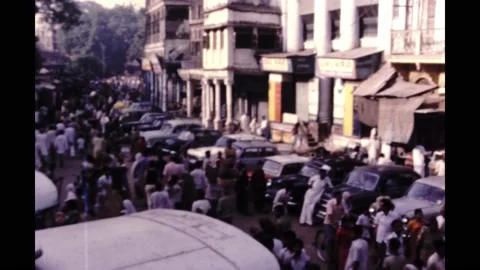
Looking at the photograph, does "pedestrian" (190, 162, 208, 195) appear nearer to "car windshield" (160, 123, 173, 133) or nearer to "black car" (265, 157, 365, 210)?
"black car" (265, 157, 365, 210)

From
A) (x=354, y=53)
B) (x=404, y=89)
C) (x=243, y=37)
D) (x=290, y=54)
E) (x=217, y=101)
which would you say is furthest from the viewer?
(x=217, y=101)

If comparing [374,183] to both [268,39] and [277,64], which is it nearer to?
[277,64]

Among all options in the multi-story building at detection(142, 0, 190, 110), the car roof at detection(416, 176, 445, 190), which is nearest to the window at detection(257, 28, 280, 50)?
the multi-story building at detection(142, 0, 190, 110)

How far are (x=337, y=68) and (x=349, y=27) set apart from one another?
72.9 inches

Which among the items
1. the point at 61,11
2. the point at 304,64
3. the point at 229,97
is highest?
the point at 61,11

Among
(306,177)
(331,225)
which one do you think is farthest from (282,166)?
(331,225)

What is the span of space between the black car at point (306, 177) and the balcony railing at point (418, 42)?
3.93 metres

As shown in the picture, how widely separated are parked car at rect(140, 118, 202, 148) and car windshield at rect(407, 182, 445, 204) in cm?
964

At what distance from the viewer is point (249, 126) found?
21859mm

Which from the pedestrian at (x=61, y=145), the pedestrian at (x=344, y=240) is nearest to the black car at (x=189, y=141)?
the pedestrian at (x=61, y=145)

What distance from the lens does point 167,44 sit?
29625 mm

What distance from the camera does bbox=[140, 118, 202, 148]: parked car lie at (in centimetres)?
1862

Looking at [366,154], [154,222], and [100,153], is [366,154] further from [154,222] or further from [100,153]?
[154,222]
